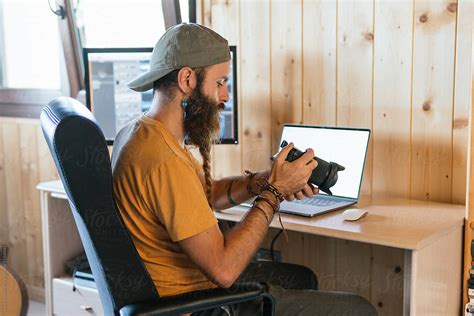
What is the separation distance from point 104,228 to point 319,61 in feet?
4.01

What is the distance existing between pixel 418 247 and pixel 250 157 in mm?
1050

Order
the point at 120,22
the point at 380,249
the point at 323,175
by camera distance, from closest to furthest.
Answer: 1. the point at 323,175
2. the point at 380,249
3. the point at 120,22

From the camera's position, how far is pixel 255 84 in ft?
8.32

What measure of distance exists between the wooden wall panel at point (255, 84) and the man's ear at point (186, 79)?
0.92 m

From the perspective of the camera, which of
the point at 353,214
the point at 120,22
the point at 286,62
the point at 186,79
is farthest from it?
the point at 120,22

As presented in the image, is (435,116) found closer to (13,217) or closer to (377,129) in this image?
(377,129)

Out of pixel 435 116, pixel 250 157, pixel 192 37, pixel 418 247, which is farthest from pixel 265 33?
pixel 418 247

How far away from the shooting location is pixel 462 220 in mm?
1906

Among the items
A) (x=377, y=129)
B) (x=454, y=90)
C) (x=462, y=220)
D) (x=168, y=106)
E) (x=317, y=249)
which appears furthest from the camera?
(x=317, y=249)

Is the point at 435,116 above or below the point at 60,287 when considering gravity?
above

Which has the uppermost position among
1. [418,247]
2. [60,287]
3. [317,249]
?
[418,247]

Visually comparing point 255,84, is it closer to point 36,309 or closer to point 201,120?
point 201,120

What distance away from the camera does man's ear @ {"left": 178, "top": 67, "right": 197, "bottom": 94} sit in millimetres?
1599

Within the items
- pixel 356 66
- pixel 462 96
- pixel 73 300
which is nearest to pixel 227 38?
pixel 356 66
